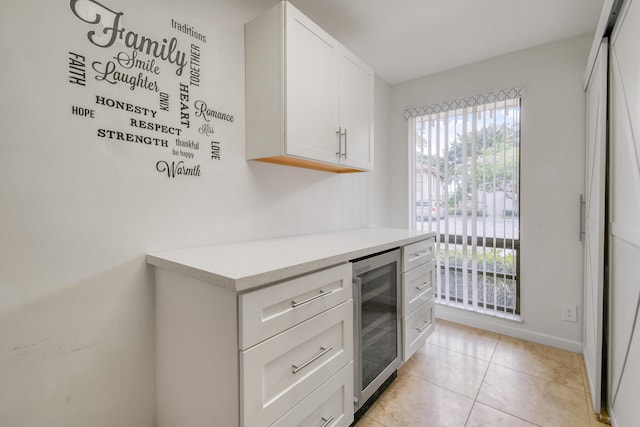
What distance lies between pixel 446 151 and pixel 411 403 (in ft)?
6.88

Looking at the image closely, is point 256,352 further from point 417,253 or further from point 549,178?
point 549,178

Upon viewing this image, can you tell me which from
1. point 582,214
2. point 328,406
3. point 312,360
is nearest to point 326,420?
point 328,406

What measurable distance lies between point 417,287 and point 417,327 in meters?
0.28

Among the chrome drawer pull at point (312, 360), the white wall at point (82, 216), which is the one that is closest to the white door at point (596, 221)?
the chrome drawer pull at point (312, 360)

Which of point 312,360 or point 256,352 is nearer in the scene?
point 256,352

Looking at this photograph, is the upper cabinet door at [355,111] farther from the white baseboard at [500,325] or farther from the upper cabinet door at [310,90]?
the white baseboard at [500,325]

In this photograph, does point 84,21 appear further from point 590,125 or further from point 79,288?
point 590,125

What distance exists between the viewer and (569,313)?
2279mm

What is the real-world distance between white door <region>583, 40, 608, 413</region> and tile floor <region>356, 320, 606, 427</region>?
0.46 feet

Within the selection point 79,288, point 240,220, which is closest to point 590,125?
point 240,220

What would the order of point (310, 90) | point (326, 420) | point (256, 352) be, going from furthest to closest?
point (310, 90), point (326, 420), point (256, 352)

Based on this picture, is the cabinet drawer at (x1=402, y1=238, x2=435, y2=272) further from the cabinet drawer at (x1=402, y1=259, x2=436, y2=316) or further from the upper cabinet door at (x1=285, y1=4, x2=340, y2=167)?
the upper cabinet door at (x1=285, y1=4, x2=340, y2=167)

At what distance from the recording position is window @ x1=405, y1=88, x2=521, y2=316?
2.49 metres

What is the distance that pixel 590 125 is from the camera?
79.3 inches
